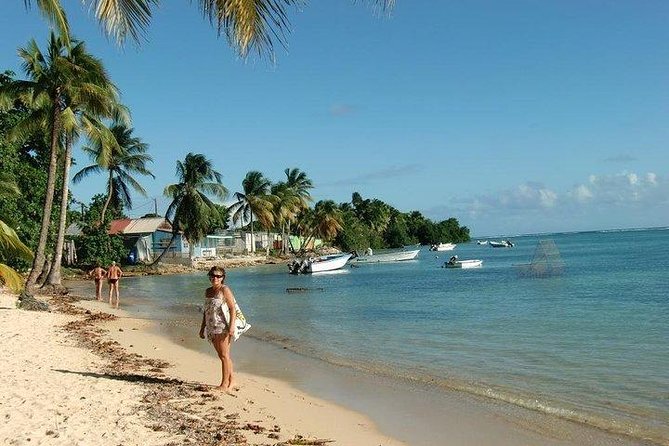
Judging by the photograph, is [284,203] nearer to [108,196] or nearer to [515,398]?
[108,196]

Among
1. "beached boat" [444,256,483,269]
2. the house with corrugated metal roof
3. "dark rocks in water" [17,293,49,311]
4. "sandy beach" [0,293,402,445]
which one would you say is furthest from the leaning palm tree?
"beached boat" [444,256,483,269]

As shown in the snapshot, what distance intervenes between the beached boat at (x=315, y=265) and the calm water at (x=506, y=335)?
15928 millimetres

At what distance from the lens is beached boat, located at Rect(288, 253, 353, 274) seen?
5266 cm

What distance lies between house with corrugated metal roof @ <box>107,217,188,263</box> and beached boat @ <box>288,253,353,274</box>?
14176 millimetres

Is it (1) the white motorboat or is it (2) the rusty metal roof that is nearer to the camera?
(2) the rusty metal roof

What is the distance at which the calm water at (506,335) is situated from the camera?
34.0 feet

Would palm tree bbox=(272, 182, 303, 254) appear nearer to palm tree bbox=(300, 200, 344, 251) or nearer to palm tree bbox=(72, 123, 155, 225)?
palm tree bbox=(300, 200, 344, 251)

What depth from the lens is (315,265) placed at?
54.2 metres

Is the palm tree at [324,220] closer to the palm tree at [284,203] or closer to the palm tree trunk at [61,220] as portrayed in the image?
the palm tree at [284,203]

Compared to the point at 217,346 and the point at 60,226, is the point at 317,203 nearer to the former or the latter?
the point at 60,226

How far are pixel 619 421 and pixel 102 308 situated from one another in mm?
19671

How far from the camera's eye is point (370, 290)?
118 feet

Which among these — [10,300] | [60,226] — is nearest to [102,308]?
[10,300]

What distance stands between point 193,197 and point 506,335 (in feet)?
132
